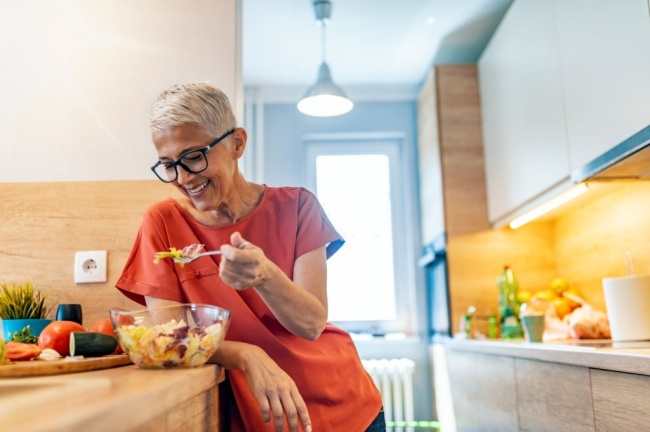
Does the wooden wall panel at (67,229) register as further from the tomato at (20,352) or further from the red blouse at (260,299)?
the tomato at (20,352)

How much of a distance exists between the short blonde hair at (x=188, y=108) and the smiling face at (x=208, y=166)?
0.04 feet

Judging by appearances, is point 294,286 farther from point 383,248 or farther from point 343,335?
point 383,248

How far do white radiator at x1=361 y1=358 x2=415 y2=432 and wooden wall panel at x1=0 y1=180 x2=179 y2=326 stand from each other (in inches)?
86.7

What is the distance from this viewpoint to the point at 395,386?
3467 mm

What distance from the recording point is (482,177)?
3.19m

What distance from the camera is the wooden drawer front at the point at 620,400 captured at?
1.26 metres

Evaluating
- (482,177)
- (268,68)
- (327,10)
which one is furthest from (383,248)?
(327,10)

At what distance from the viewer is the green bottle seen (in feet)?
8.83

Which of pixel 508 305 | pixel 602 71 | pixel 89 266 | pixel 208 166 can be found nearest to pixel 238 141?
pixel 208 166

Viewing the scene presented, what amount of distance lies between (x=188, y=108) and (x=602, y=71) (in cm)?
132

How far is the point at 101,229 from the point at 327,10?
1.78 meters

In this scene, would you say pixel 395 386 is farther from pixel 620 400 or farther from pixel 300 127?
pixel 620 400

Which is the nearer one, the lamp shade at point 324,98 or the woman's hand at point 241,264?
the woman's hand at point 241,264

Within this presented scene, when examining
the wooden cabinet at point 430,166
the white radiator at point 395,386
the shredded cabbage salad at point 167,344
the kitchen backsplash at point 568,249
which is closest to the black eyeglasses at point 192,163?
the shredded cabbage salad at point 167,344
